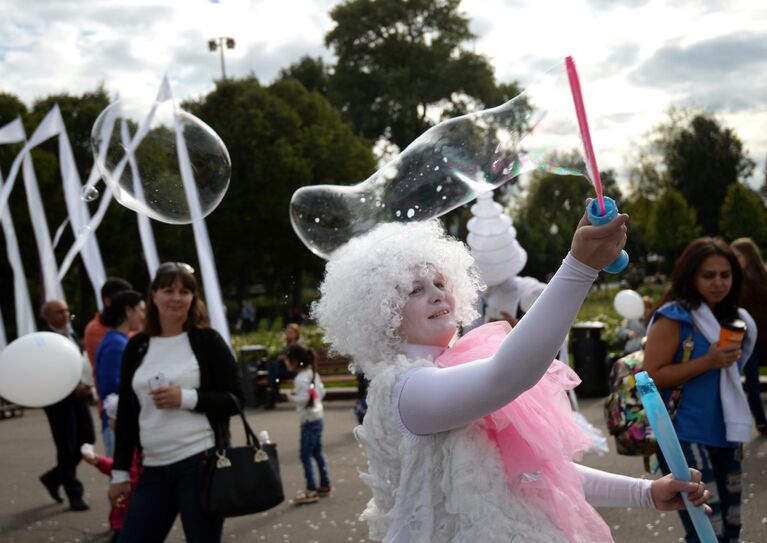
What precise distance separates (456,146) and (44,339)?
4.69m

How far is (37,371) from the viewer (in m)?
6.78

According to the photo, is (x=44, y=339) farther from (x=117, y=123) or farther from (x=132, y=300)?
(x=117, y=123)

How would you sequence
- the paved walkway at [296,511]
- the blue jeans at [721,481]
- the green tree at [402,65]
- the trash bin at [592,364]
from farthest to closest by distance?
the green tree at [402,65] < the trash bin at [592,364] < the paved walkway at [296,511] < the blue jeans at [721,481]

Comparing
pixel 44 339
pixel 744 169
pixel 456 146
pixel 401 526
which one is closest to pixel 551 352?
pixel 401 526

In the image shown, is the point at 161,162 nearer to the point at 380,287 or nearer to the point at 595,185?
the point at 380,287

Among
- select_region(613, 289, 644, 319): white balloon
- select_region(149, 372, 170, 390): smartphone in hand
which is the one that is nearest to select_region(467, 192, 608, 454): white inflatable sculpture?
select_region(149, 372, 170, 390): smartphone in hand

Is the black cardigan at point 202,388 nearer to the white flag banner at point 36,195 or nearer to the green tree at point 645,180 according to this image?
the white flag banner at point 36,195

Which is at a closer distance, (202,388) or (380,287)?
(380,287)

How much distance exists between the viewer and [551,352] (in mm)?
2092

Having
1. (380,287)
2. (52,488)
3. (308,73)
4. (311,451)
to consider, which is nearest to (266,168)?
(308,73)

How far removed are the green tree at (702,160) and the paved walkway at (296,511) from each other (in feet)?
187

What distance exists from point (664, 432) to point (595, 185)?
67cm

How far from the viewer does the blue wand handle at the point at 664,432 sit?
2.30 m

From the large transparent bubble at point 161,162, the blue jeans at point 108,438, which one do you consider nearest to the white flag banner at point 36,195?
the blue jeans at point 108,438
